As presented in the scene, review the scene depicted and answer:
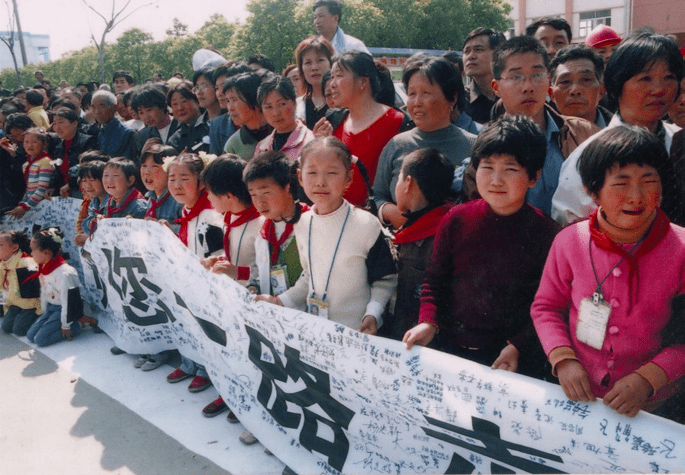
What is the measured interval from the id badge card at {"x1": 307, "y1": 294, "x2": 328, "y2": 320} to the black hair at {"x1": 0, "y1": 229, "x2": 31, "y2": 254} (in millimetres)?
3538

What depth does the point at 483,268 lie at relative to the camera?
1.89m

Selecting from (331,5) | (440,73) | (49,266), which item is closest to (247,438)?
(440,73)

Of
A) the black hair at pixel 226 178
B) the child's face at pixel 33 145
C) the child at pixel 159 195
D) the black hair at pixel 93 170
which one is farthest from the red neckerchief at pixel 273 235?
the child's face at pixel 33 145

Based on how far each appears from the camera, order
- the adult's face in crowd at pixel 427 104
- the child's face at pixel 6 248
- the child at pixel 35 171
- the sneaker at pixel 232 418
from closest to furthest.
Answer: the adult's face in crowd at pixel 427 104 → the sneaker at pixel 232 418 → the child's face at pixel 6 248 → the child at pixel 35 171

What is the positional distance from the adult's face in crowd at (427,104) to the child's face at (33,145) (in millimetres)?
4571

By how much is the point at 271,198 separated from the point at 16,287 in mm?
3266

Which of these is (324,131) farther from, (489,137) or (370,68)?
(489,137)

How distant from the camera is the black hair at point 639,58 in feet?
6.37

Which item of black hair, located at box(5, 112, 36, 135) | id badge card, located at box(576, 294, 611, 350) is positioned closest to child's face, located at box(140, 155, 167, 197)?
id badge card, located at box(576, 294, 611, 350)

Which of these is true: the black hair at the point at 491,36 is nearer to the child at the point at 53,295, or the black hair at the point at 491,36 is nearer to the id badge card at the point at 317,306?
the id badge card at the point at 317,306

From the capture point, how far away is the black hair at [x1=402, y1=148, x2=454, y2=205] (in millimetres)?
2197

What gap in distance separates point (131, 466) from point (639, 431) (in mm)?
2317

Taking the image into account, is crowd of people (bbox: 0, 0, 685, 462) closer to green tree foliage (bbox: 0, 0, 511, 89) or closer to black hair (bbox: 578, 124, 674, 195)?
black hair (bbox: 578, 124, 674, 195)

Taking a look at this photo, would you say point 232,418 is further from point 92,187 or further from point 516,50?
point 92,187
